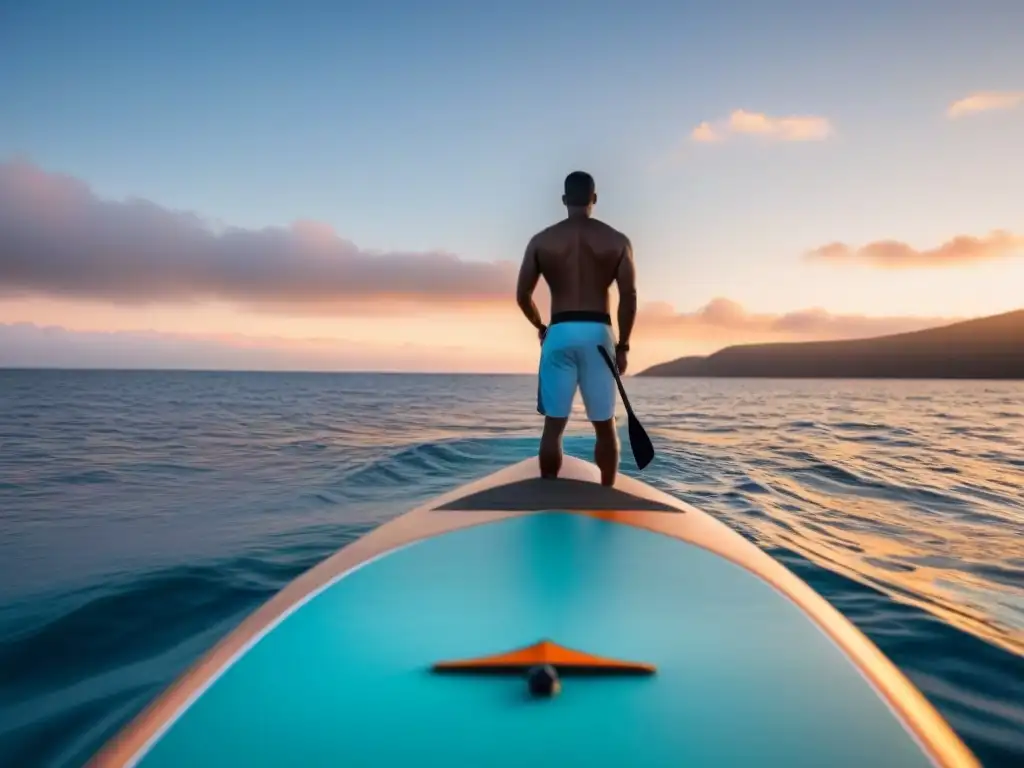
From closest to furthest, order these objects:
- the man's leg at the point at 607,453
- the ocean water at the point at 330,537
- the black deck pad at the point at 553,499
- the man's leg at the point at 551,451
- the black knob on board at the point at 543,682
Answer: the black knob on board at the point at 543,682 < the ocean water at the point at 330,537 < the black deck pad at the point at 553,499 < the man's leg at the point at 607,453 < the man's leg at the point at 551,451

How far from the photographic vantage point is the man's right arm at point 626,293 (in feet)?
13.5

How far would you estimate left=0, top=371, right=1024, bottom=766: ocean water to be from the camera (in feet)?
11.7

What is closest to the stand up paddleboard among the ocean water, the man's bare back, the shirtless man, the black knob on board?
the black knob on board

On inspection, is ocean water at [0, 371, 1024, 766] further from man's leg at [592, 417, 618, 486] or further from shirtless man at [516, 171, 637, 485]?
shirtless man at [516, 171, 637, 485]

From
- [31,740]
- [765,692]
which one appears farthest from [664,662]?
[31,740]

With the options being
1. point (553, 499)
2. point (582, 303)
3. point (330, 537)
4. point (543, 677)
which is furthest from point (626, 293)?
point (330, 537)

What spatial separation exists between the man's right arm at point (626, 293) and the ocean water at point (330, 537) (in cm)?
249

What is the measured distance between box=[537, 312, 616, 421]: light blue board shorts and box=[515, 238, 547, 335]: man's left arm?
10.3 inches

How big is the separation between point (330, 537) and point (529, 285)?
12.2 feet

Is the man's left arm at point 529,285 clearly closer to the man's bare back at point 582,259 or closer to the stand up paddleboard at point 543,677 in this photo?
the man's bare back at point 582,259

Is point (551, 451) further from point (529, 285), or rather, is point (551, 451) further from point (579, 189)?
point (579, 189)

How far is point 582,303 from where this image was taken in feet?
13.5

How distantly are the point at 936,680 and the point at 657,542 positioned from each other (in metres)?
1.86

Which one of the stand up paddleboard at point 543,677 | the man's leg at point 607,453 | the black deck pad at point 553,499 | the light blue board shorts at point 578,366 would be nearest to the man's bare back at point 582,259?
the light blue board shorts at point 578,366
